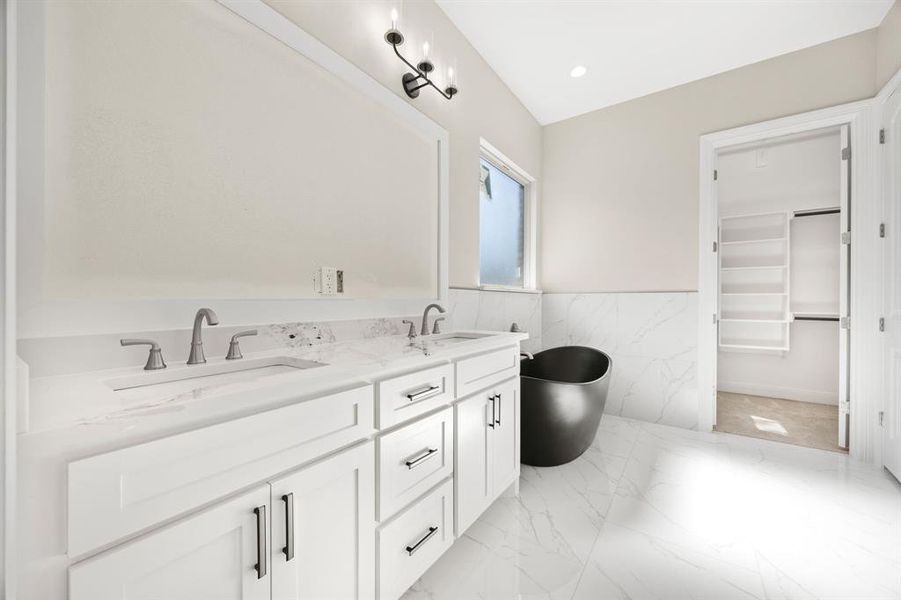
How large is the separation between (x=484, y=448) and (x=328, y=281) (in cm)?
102

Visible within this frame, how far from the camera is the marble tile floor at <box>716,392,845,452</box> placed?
2816mm

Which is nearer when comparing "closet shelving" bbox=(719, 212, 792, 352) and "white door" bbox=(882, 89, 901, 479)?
"white door" bbox=(882, 89, 901, 479)

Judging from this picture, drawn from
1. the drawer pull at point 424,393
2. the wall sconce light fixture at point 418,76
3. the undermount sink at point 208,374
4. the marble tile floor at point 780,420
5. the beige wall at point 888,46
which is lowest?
the marble tile floor at point 780,420

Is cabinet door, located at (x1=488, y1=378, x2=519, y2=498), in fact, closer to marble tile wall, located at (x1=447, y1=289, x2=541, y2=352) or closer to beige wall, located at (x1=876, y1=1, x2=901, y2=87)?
marble tile wall, located at (x1=447, y1=289, x2=541, y2=352)

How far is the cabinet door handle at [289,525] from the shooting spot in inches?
32.9

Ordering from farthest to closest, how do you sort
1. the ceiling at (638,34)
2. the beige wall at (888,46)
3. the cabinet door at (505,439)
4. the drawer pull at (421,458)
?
the ceiling at (638,34)
the beige wall at (888,46)
the cabinet door at (505,439)
the drawer pull at (421,458)

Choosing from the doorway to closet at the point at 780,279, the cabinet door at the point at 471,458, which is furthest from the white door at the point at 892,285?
the cabinet door at the point at 471,458

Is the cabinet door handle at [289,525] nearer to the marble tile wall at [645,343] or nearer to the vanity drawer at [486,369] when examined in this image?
the vanity drawer at [486,369]

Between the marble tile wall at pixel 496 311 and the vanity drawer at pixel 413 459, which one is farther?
the marble tile wall at pixel 496 311

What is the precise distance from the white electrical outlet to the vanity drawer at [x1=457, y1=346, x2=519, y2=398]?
0.63 meters

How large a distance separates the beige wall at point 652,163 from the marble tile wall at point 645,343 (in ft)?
0.49

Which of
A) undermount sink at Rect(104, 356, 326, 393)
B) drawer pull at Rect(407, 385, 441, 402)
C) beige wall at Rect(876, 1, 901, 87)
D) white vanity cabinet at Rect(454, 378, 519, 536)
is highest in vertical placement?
beige wall at Rect(876, 1, 901, 87)

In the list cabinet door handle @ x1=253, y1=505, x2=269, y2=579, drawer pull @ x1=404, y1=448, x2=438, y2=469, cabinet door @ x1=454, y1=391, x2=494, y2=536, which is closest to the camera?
cabinet door handle @ x1=253, y1=505, x2=269, y2=579

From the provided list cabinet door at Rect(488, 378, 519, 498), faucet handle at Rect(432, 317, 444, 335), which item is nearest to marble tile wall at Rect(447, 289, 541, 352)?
faucet handle at Rect(432, 317, 444, 335)
